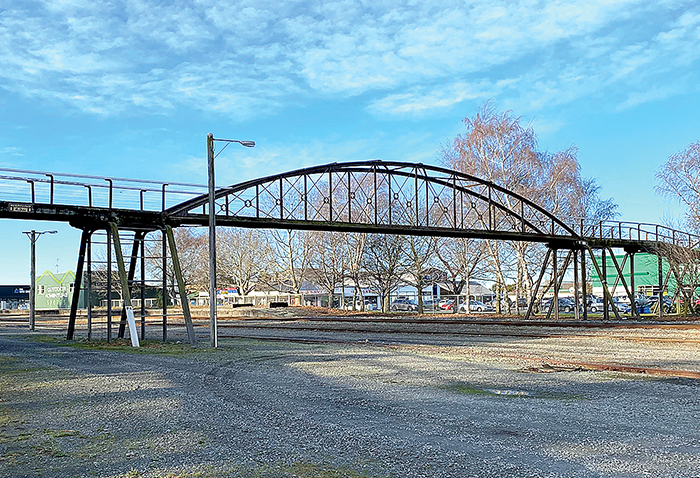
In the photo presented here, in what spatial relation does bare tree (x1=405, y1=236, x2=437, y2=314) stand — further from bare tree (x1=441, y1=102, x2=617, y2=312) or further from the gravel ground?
the gravel ground

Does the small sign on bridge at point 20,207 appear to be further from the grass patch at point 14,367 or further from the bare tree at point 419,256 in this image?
the bare tree at point 419,256

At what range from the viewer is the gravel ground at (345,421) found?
631 cm

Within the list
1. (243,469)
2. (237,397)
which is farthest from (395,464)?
(237,397)

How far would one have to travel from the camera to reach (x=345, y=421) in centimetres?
842

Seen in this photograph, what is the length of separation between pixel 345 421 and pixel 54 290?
338 ft

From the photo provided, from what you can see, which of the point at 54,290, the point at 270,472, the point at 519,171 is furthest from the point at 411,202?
the point at 54,290

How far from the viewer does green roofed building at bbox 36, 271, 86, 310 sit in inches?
3782

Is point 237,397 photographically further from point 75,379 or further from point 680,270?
point 680,270

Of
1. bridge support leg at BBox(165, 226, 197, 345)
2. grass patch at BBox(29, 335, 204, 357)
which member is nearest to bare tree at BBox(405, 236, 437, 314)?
bridge support leg at BBox(165, 226, 197, 345)

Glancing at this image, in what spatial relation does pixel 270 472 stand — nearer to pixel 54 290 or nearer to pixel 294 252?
pixel 294 252

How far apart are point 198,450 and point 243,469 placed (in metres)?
0.94

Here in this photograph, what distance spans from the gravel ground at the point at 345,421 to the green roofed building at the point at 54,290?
8789 cm

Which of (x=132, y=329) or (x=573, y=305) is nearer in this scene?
(x=132, y=329)

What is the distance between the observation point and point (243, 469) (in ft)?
20.3
